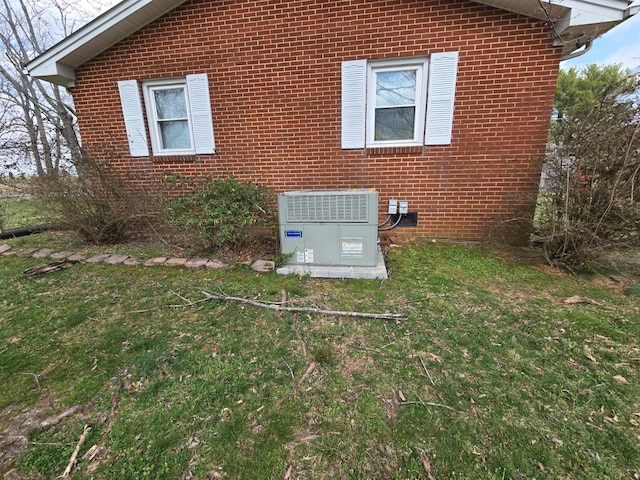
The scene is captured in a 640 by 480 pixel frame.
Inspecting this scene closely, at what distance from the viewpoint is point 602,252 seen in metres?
3.27

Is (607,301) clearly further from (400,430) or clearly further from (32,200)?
(32,200)

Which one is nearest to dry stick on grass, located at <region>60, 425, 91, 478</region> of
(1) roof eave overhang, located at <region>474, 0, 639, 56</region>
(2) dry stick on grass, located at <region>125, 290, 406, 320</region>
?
(2) dry stick on grass, located at <region>125, 290, 406, 320</region>

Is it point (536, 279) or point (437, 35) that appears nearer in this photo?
point (536, 279)

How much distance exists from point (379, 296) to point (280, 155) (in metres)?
3.04

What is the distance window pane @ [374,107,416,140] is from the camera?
4500 millimetres

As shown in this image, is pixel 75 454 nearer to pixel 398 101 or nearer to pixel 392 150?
pixel 392 150

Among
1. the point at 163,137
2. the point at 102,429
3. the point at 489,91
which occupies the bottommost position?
the point at 102,429

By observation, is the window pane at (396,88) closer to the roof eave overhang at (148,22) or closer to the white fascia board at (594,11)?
the roof eave overhang at (148,22)

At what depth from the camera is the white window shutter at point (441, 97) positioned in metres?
4.11

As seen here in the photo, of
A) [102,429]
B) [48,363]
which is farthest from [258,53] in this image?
[102,429]

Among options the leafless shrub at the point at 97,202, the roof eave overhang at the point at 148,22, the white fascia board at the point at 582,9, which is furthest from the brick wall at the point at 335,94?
the leafless shrub at the point at 97,202

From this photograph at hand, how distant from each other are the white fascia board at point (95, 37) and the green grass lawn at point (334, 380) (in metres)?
3.74

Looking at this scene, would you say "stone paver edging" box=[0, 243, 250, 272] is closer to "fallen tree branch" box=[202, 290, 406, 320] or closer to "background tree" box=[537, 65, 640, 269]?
"fallen tree branch" box=[202, 290, 406, 320]

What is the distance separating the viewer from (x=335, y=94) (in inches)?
176
